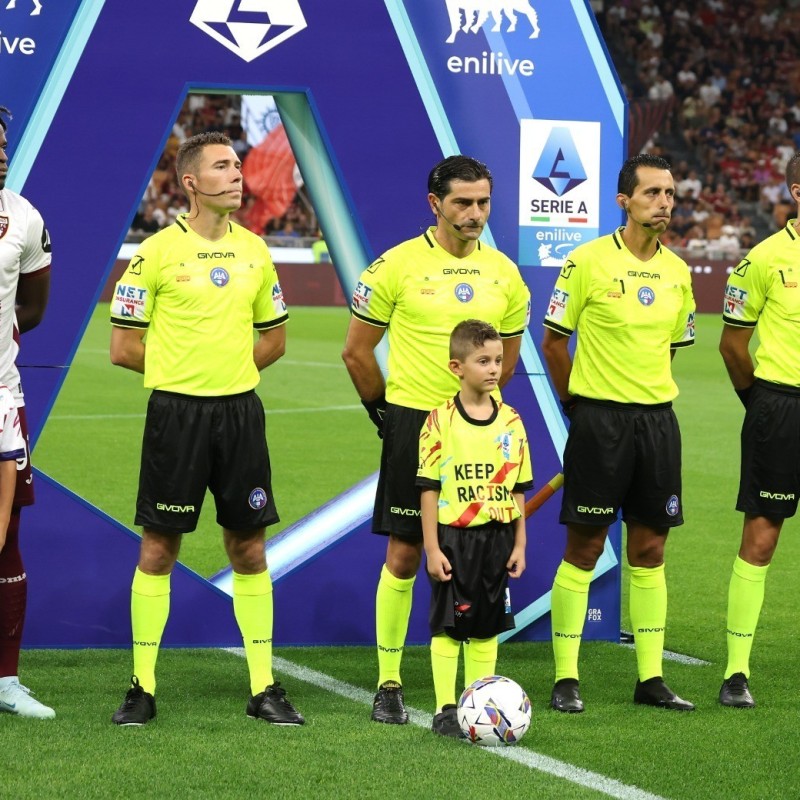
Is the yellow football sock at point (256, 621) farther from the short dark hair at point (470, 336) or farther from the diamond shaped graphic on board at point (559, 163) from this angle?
the diamond shaped graphic on board at point (559, 163)

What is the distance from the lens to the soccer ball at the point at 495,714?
493cm

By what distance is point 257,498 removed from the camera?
5.27 meters

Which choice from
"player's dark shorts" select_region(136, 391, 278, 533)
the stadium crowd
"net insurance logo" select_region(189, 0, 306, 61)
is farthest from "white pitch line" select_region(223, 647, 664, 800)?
the stadium crowd

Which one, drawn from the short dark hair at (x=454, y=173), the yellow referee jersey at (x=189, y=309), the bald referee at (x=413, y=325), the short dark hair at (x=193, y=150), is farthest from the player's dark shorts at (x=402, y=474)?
the short dark hair at (x=193, y=150)

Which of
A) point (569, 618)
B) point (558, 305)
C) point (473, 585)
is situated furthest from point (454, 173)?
point (569, 618)

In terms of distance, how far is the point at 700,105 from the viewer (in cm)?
3456

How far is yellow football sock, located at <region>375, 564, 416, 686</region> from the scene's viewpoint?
5426mm

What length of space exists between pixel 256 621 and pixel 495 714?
38.8 inches

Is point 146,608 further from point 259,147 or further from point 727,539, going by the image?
point 259,147

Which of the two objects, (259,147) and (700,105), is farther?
(700,105)

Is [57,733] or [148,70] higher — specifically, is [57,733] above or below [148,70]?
below

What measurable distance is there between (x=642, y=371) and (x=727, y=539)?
4.10 m

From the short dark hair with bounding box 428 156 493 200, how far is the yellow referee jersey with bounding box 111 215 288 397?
739mm

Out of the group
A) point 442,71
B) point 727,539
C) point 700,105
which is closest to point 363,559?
point 442,71
